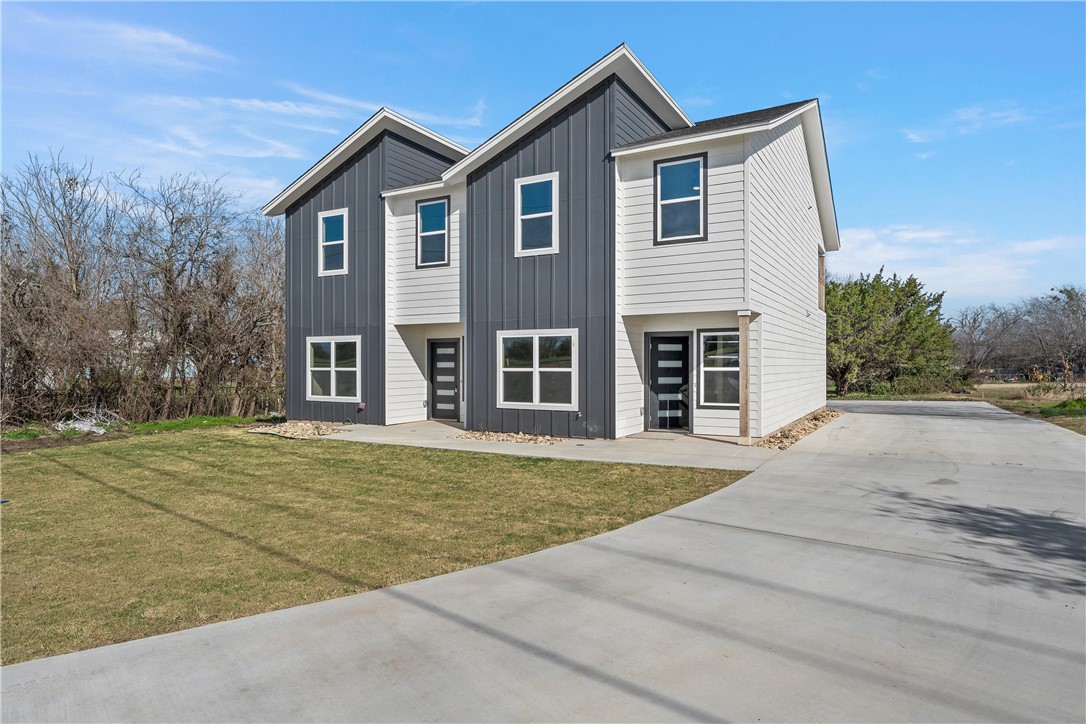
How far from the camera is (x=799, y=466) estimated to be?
339 inches

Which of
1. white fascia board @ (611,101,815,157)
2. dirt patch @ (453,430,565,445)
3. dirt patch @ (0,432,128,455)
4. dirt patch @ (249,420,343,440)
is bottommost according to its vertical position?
dirt patch @ (0,432,128,455)

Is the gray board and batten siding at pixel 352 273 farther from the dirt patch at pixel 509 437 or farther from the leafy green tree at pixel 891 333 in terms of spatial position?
the leafy green tree at pixel 891 333

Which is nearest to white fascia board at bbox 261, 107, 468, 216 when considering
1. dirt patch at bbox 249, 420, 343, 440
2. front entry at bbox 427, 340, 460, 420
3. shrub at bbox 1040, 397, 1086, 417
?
front entry at bbox 427, 340, 460, 420

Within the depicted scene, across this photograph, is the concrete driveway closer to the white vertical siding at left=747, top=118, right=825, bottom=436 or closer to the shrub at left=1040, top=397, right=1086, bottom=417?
the white vertical siding at left=747, top=118, right=825, bottom=436

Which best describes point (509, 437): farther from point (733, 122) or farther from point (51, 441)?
point (51, 441)

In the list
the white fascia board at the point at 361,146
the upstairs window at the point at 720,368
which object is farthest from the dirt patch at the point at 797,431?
the white fascia board at the point at 361,146

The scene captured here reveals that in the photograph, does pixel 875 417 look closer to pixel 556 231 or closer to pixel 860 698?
pixel 556 231

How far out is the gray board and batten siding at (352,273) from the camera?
14797mm

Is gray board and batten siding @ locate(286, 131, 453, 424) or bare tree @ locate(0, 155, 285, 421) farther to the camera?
gray board and batten siding @ locate(286, 131, 453, 424)

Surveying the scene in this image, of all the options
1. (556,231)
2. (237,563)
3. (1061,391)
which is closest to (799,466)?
(556,231)

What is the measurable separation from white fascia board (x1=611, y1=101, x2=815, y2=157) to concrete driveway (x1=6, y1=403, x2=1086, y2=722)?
279 inches

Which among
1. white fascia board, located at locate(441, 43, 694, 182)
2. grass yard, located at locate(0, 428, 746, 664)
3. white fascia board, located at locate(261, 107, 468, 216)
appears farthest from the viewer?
white fascia board, located at locate(261, 107, 468, 216)

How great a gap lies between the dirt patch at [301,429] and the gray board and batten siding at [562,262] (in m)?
3.41

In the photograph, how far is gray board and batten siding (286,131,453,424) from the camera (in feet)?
48.5
